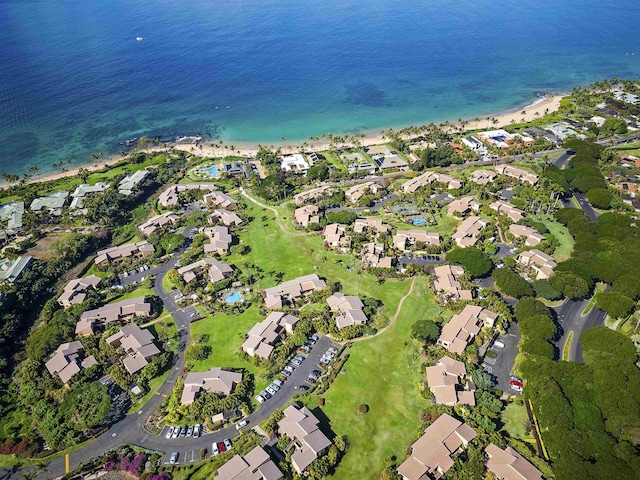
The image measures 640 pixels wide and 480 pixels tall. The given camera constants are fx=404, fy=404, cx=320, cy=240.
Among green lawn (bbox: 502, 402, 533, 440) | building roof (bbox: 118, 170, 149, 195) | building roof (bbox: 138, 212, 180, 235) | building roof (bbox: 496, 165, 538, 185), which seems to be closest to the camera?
green lawn (bbox: 502, 402, 533, 440)

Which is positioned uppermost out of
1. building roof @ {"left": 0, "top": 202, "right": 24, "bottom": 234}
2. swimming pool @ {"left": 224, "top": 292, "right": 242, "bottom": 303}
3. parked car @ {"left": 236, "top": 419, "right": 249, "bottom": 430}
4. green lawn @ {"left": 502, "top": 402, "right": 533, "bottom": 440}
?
building roof @ {"left": 0, "top": 202, "right": 24, "bottom": 234}

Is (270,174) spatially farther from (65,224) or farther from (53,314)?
(53,314)

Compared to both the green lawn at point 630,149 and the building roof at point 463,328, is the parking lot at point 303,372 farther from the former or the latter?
the green lawn at point 630,149

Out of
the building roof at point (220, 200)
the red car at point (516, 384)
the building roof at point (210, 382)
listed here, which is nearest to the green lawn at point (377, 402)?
the red car at point (516, 384)

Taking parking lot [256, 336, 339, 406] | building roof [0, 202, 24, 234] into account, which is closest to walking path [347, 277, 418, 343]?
parking lot [256, 336, 339, 406]

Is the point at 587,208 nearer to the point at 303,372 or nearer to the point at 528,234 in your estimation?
the point at 528,234

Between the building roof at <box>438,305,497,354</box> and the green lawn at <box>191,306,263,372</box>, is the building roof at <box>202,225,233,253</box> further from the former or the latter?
the building roof at <box>438,305,497,354</box>
